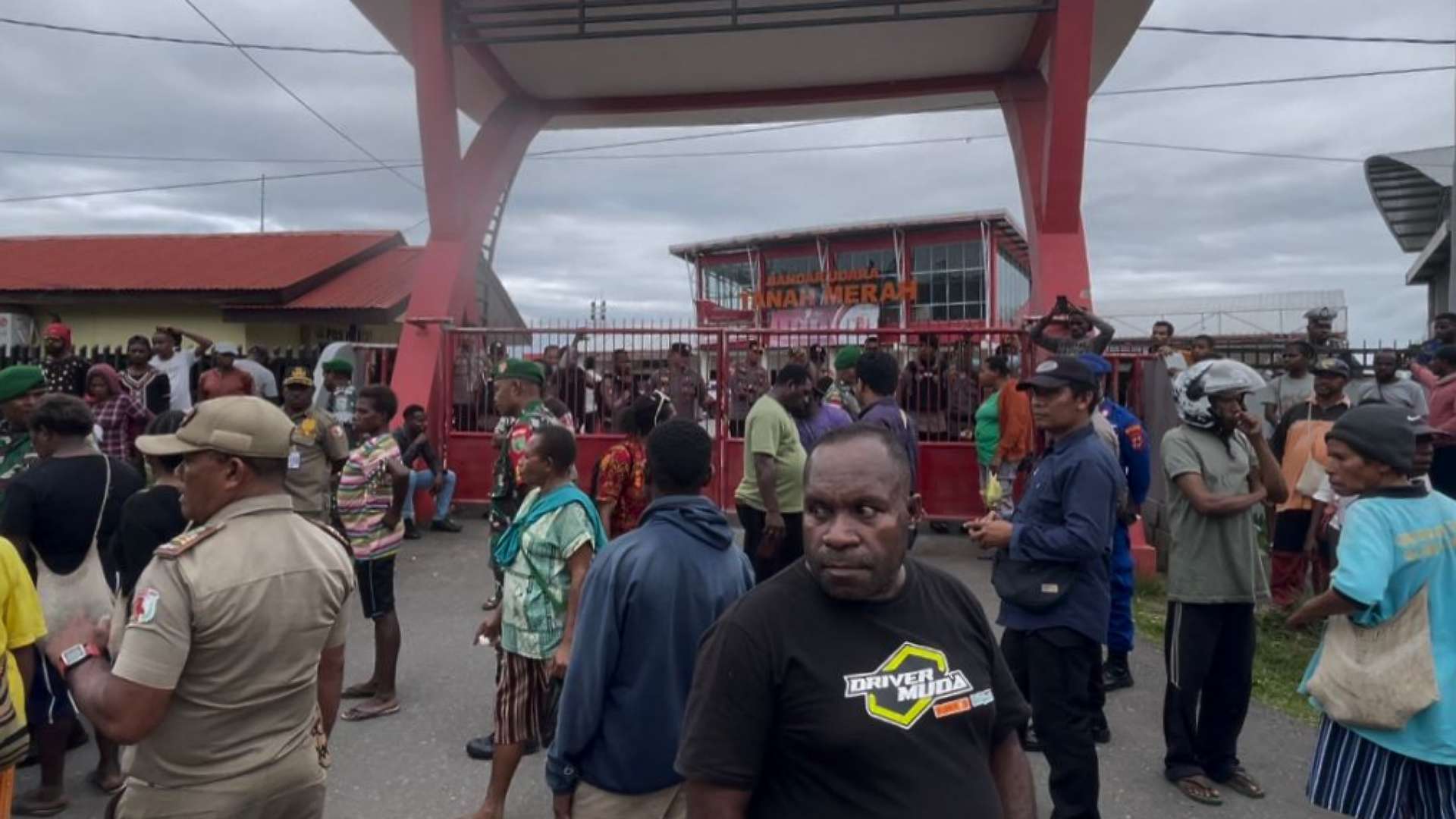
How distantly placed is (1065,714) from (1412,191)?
20.1m

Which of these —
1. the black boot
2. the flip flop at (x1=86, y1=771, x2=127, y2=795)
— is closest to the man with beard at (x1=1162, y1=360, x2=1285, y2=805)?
the black boot

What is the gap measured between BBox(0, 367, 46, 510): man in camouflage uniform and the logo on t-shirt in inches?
177

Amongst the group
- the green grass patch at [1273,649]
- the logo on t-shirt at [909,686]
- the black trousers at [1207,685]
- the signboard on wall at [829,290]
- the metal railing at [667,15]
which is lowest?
the green grass patch at [1273,649]

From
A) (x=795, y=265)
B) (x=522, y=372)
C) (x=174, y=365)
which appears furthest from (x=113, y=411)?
(x=795, y=265)

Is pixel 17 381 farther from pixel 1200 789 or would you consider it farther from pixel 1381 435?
pixel 1200 789

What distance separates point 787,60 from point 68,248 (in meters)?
17.4

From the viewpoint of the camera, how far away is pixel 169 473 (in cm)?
394

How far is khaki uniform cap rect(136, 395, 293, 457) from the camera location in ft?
7.94

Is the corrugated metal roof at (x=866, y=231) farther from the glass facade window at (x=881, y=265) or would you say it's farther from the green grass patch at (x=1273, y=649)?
the green grass patch at (x=1273, y=649)

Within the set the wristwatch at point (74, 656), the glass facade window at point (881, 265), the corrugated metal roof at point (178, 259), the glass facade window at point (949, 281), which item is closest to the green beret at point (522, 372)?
the wristwatch at point (74, 656)

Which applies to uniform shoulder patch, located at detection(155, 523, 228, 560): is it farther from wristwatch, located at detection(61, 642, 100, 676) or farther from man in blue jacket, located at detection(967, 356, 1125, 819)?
man in blue jacket, located at detection(967, 356, 1125, 819)

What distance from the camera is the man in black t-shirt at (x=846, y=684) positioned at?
5.50ft

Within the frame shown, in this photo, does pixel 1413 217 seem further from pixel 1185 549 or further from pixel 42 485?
pixel 42 485

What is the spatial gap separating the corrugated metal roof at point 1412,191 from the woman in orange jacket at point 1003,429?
12709 mm
